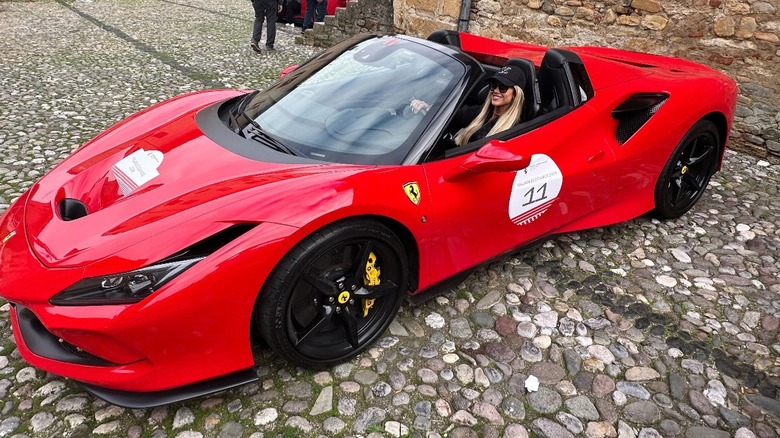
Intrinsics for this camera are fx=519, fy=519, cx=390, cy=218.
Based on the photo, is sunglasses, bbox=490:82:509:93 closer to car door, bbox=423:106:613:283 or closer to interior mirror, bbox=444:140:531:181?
car door, bbox=423:106:613:283

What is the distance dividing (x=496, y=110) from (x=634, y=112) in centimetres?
95

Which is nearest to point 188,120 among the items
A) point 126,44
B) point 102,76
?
point 102,76

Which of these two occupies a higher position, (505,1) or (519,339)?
(505,1)

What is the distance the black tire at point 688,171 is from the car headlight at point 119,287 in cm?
305

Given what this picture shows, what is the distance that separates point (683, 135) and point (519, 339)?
1.85 metres

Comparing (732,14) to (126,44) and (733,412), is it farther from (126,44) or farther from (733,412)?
(126,44)

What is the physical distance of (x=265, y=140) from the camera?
2422 mm

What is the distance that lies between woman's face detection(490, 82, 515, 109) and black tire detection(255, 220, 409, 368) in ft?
3.41

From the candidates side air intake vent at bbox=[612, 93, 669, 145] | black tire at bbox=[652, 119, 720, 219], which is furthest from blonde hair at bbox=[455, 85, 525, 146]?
black tire at bbox=[652, 119, 720, 219]

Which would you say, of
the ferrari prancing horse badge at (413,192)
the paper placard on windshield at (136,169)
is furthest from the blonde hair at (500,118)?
the paper placard on windshield at (136,169)

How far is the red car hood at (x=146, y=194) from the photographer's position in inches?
72.1

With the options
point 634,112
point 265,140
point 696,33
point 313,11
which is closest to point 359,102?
point 265,140

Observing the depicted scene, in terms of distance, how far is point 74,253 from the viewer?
1.82m

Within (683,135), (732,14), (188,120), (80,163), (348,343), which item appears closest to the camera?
(348,343)
